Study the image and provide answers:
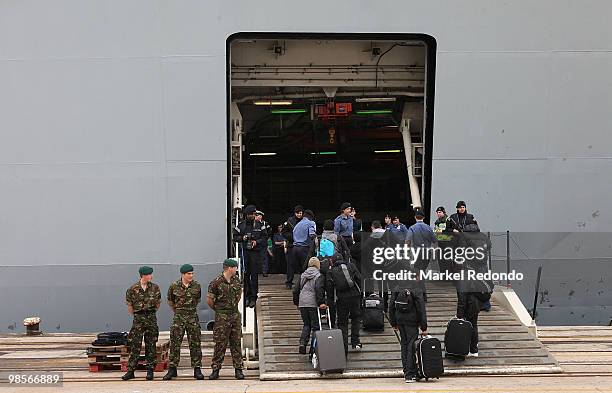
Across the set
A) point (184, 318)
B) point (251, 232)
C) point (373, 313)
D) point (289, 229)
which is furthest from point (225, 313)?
point (289, 229)

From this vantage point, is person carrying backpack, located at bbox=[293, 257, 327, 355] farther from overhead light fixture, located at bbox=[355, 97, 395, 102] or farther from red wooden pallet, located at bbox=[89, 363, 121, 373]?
overhead light fixture, located at bbox=[355, 97, 395, 102]

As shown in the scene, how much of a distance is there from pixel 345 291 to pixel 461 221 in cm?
290

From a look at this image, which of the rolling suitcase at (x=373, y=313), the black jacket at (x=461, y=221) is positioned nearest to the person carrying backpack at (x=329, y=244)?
the rolling suitcase at (x=373, y=313)

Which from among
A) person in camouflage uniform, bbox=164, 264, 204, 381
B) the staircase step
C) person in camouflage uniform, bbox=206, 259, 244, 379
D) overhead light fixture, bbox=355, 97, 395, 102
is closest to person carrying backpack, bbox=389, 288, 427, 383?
the staircase step

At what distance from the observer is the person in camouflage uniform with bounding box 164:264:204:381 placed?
9672mm

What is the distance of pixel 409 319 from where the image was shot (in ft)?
30.6

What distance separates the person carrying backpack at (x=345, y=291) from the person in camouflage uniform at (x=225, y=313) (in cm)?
112

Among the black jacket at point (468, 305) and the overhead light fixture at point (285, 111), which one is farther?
the overhead light fixture at point (285, 111)

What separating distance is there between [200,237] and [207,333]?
146cm

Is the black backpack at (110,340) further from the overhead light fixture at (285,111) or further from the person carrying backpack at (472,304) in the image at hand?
the overhead light fixture at (285,111)

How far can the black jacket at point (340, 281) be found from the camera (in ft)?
32.1

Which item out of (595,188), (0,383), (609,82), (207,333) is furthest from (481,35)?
(0,383)

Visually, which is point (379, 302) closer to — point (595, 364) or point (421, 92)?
point (595, 364)

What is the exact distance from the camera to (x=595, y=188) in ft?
43.9
